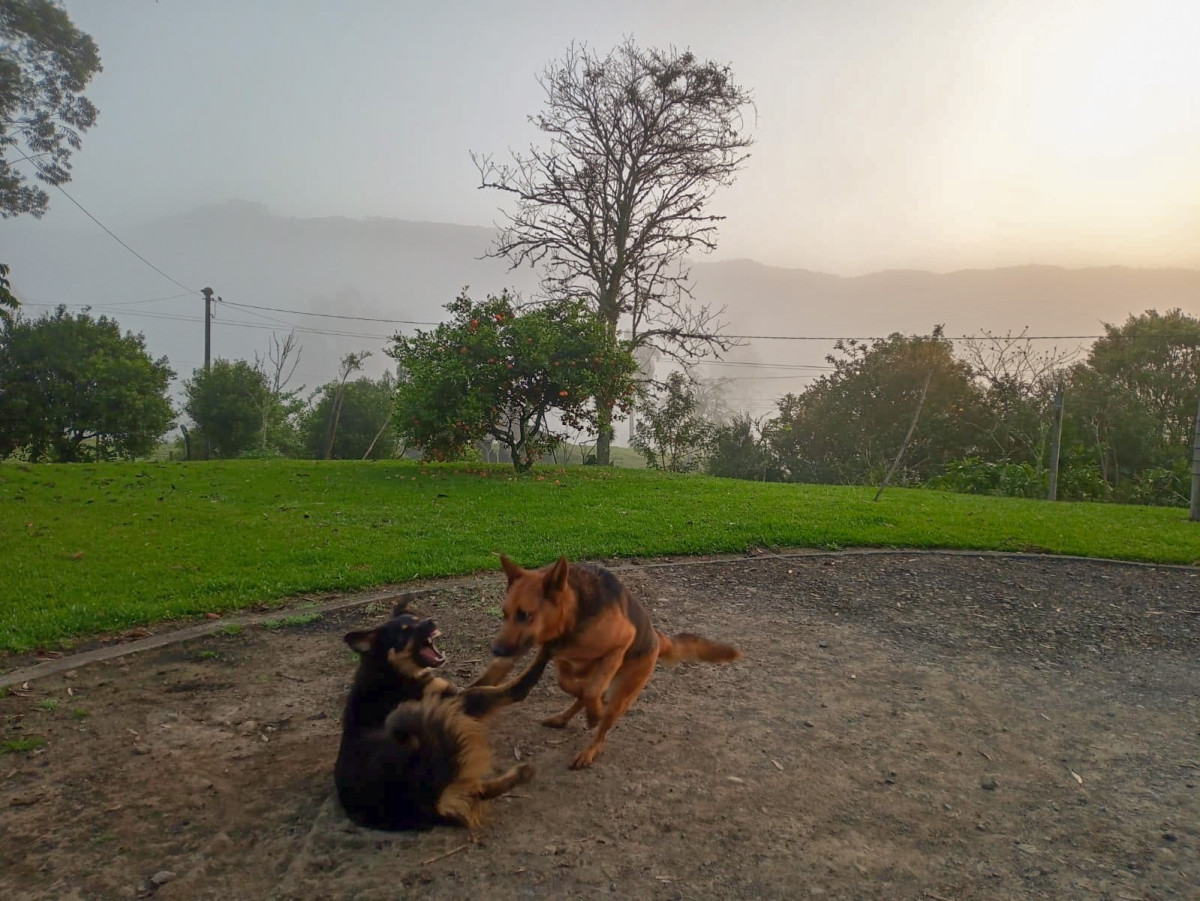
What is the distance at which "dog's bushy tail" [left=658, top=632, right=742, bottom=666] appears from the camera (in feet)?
12.9

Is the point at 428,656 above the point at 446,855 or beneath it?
above

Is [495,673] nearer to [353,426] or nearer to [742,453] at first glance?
[742,453]

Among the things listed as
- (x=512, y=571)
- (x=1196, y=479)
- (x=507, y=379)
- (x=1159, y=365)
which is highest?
(x=1159, y=365)

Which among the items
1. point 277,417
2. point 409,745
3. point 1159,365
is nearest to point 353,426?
point 277,417

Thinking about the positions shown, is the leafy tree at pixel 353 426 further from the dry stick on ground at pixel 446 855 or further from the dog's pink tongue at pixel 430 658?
the dry stick on ground at pixel 446 855

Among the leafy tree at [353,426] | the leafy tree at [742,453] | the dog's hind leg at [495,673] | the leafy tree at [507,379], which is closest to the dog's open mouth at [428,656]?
the dog's hind leg at [495,673]

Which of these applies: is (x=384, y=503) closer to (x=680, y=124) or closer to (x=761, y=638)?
(x=761, y=638)

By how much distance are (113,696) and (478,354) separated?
10831 millimetres

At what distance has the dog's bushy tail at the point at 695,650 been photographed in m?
3.94

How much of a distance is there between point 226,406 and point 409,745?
2661 cm

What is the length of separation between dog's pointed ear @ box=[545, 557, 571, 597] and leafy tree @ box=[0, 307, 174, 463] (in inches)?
957

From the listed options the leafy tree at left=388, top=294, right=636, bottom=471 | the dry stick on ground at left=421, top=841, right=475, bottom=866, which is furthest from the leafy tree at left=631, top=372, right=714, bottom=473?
the dry stick on ground at left=421, top=841, right=475, bottom=866

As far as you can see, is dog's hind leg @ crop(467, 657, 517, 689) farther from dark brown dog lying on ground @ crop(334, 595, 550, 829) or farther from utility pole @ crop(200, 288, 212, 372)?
utility pole @ crop(200, 288, 212, 372)

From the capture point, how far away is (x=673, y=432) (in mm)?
24797
